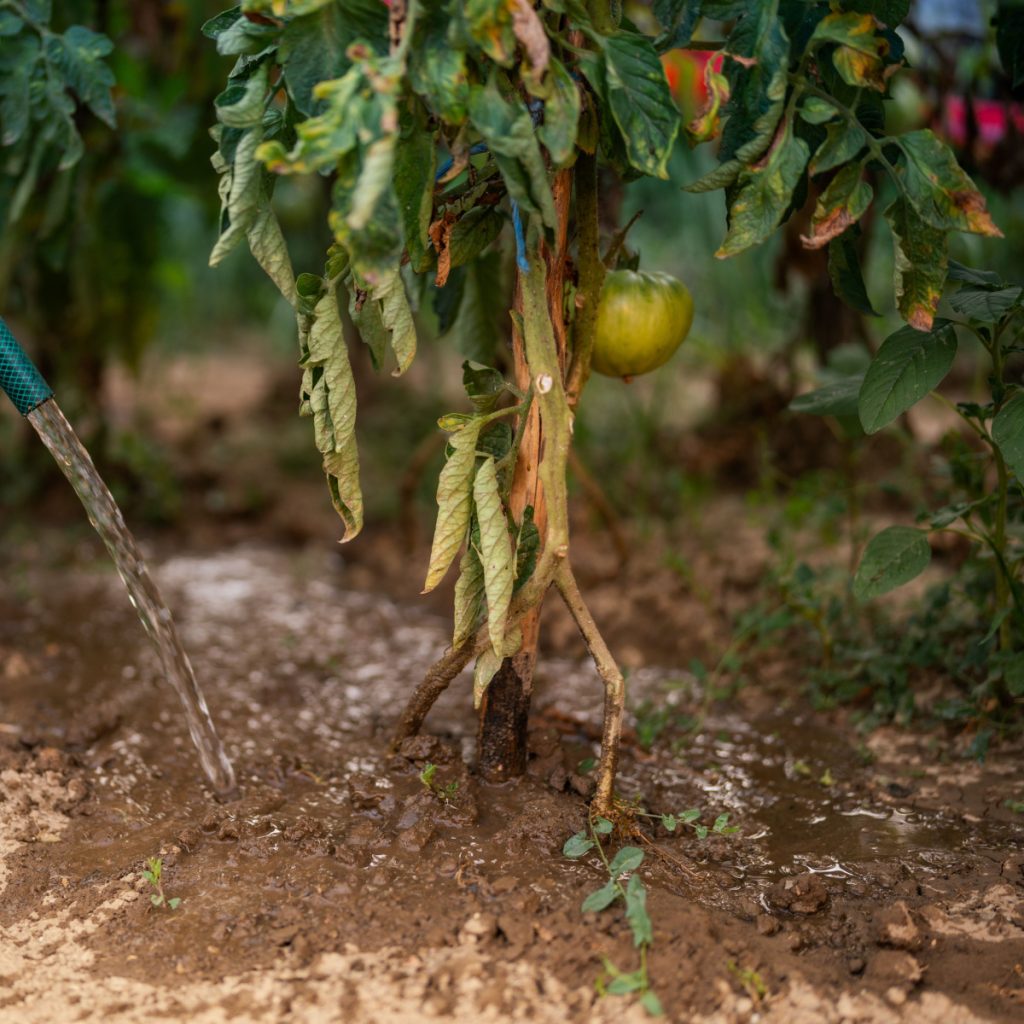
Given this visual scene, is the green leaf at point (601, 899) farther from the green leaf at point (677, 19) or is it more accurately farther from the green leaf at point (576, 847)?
the green leaf at point (677, 19)

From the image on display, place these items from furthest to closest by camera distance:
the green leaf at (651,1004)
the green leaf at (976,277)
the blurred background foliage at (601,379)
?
the blurred background foliage at (601,379), the green leaf at (976,277), the green leaf at (651,1004)

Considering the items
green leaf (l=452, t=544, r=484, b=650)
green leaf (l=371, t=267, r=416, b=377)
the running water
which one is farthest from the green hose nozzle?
green leaf (l=452, t=544, r=484, b=650)

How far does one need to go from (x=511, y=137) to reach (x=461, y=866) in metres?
0.91

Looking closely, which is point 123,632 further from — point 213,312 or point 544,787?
point 213,312

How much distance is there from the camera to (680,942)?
4.24 feet

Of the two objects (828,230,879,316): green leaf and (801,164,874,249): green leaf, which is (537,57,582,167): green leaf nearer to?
(801,164,874,249): green leaf

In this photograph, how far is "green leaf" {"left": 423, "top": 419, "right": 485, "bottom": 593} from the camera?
1.40 metres

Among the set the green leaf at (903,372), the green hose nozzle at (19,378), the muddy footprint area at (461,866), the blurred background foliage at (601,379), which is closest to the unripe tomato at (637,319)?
the green leaf at (903,372)

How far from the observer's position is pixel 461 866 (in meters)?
1.45

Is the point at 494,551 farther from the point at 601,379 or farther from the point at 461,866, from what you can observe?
the point at 601,379

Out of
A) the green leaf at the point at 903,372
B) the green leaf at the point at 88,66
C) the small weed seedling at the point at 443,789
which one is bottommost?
the small weed seedling at the point at 443,789

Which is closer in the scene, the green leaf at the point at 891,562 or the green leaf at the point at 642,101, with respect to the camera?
the green leaf at the point at 642,101

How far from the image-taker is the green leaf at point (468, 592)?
4.83ft

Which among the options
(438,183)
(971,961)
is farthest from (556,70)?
(971,961)
